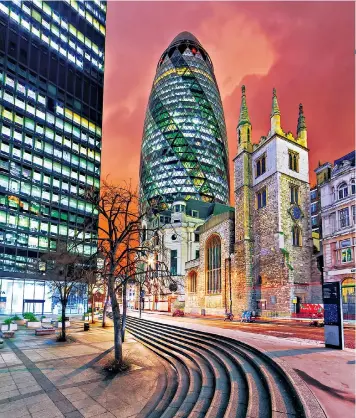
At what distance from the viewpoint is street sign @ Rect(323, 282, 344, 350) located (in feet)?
39.9

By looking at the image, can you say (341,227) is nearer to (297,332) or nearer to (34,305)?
(297,332)

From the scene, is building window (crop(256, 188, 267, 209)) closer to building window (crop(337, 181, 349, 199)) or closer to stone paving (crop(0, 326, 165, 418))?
building window (crop(337, 181, 349, 199))

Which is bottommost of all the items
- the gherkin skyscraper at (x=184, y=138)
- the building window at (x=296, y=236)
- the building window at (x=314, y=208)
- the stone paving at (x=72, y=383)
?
the stone paving at (x=72, y=383)

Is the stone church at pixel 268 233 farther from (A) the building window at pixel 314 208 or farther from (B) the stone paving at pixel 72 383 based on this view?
(B) the stone paving at pixel 72 383

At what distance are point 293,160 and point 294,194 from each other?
4658 millimetres

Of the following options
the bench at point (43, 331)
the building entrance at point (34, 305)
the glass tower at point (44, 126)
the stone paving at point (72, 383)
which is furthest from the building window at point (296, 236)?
the building entrance at point (34, 305)

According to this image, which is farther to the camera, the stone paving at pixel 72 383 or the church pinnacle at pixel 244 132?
the church pinnacle at pixel 244 132

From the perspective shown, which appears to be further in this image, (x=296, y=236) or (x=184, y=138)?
(x=184, y=138)

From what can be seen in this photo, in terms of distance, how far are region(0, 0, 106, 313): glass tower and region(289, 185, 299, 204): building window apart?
1264 inches

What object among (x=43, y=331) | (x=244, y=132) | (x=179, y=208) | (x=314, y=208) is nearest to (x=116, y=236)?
(x=43, y=331)

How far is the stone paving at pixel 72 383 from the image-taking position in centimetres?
870

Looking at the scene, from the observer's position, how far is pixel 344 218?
3409cm

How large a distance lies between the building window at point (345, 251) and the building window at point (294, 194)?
8812 millimetres

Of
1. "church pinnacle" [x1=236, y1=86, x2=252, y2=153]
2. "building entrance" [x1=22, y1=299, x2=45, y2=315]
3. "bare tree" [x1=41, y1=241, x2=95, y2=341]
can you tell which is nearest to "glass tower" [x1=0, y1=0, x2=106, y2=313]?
"building entrance" [x1=22, y1=299, x2=45, y2=315]
